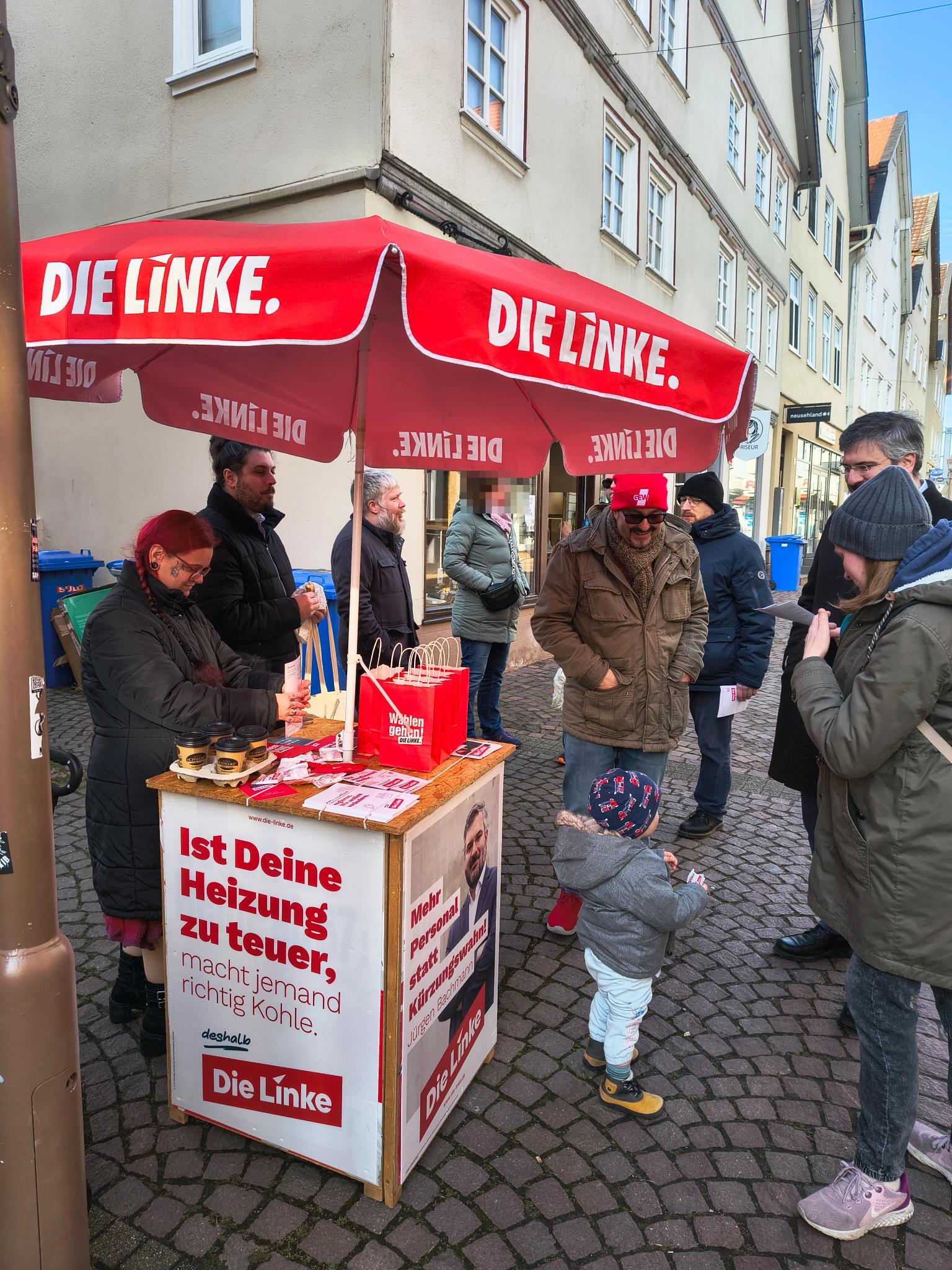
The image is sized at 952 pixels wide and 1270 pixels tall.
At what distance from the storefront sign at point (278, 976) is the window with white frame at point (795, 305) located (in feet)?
68.8

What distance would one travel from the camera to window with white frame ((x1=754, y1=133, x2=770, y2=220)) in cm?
1703

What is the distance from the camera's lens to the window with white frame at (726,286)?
15.1 meters

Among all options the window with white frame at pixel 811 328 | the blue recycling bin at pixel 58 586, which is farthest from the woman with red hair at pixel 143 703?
the window with white frame at pixel 811 328

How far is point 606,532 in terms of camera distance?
354 centimetres

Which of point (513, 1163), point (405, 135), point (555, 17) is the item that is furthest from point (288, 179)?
point (513, 1163)

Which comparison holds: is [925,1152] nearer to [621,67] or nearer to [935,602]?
[935,602]

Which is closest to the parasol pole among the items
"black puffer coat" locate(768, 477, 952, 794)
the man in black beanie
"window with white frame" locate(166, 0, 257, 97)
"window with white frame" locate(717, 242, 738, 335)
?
"black puffer coat" locate(768, 477, 952, 794)

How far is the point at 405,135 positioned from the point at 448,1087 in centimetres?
680

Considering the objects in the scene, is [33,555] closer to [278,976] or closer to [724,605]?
[278,976]

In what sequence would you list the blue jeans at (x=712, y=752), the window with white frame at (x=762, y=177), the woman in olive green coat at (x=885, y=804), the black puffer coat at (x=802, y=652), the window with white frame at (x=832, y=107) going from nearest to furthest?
the woman in olive green coat at (x=885, y=804) → the black puffer coat at (x=802, y=652) → the blue jeans at (x=712, y=752) → the window with white frame at (x=762, y=177) → the window with white frame at (x=832, y=107)

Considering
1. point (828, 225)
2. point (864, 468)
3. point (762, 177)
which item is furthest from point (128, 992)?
point (828, 225)

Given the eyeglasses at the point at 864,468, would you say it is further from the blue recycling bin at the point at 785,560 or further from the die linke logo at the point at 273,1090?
the blue recycling bin at the point at 785,560

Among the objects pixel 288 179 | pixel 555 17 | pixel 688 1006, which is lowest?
pixel 688 1006

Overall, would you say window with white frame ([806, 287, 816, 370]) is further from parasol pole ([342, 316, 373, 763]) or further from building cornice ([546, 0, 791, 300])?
parasol pole ([342, 316, 373, 763])
